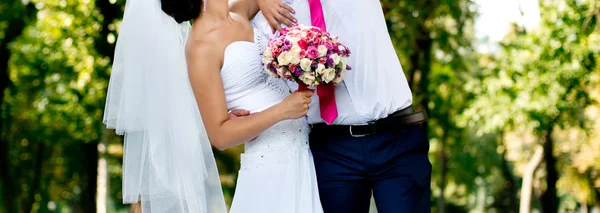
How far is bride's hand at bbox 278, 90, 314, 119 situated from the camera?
3.81 metres

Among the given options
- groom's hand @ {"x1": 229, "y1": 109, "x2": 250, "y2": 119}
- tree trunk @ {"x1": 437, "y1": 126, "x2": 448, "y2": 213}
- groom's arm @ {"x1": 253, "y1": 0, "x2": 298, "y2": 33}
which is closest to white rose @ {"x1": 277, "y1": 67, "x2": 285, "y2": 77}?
groom's hand @ {"x1": 229, "y1": 109, "x2": 250, "y2": 119}

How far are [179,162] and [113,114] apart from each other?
0.48 m

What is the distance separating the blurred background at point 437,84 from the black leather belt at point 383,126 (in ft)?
9.96

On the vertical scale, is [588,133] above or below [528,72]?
below

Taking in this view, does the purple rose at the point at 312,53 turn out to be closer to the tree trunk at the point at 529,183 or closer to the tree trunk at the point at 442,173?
the tree trunk at the point at 442,173

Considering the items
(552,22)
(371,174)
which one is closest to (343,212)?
(371,174)

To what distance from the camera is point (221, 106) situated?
3.86 m

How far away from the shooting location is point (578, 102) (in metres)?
17.8

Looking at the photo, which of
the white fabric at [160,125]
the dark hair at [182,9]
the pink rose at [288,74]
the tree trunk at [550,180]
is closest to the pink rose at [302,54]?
the pink rose at [288,74]

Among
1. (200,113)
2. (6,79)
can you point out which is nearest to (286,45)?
(200,113)

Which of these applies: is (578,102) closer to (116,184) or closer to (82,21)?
(82,21)

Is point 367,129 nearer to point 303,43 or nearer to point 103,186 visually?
point 303,43

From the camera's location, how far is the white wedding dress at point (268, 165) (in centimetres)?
403

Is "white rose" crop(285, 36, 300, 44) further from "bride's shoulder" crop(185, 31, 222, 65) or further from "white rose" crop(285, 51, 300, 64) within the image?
"bride's shoulder" crop(185, 31, 222, 65)
